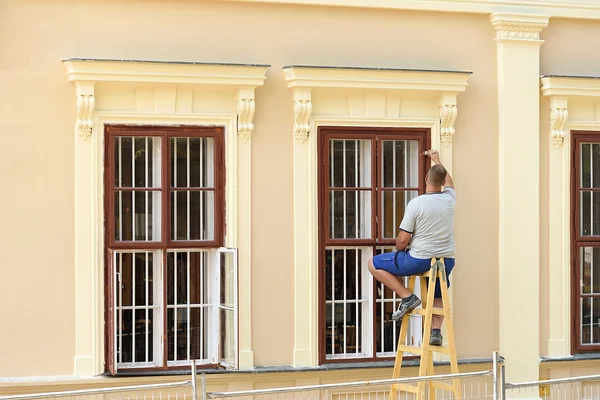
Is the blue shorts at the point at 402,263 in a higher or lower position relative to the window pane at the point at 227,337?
higher

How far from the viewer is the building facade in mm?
8133

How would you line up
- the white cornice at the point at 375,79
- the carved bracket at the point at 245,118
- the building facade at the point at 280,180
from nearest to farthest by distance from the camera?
the building facade at the point at 280,180 → the carved bracket at the point at 245,118 → the white cornice at the point at 375,79

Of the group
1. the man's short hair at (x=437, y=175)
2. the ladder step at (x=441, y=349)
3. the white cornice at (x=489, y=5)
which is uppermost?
the white cornice at (x=489, y=5)

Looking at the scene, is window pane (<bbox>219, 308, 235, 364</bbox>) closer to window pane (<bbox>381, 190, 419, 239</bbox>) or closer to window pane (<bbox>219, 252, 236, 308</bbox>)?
window pane (<bbox>219, 252, 236, 308</bbox>)

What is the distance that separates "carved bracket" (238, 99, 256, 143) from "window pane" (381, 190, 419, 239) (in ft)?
4.12

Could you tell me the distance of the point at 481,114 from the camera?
9.18 meters

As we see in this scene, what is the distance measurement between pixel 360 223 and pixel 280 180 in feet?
2.53

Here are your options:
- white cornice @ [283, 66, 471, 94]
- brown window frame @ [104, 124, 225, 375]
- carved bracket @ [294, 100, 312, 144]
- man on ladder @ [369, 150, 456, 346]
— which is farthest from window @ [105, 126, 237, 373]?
man on ladder @ [369, 150, 456, 346]

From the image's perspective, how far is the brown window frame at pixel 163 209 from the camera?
8227 mm

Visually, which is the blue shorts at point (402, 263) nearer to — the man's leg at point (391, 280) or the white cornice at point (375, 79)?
the man's leg at point (391, 280)

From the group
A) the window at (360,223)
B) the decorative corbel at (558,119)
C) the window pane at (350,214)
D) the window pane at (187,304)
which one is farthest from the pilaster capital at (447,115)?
the window pane at (187,304)

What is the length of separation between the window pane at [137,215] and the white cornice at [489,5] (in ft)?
5.73

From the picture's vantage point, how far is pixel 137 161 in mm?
8344

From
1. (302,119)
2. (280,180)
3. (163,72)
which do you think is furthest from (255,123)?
(163,72)
